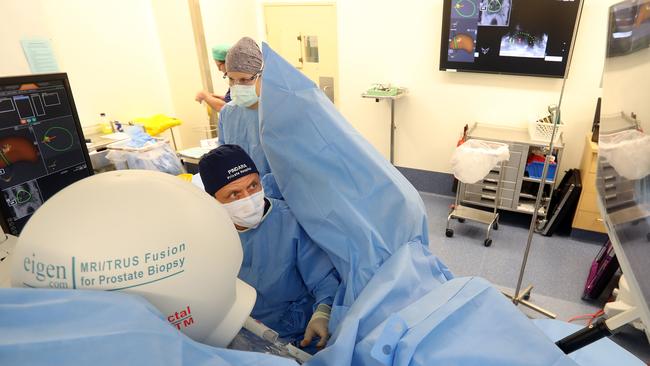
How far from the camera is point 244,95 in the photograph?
75.7 inches

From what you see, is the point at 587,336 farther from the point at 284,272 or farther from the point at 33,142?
the point at 33,142

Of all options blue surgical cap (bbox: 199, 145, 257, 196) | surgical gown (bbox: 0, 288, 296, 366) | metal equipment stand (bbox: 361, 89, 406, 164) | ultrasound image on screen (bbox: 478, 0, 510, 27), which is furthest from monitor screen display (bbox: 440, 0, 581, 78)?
surgical gown (bbox: 0, 288, 296, 366)

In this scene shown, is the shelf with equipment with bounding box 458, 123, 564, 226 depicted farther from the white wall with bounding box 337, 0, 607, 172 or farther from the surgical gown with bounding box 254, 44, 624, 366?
the surgical gown with bounding box 254, 44, 624, 366

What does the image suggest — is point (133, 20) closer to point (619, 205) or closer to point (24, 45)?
point (24, 45)

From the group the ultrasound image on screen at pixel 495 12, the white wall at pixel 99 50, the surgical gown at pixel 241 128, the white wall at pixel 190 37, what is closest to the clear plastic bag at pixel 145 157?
the surgical gown at pixel 241 128

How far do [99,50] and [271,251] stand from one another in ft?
9.90

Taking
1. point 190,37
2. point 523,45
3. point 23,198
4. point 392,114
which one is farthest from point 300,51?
point 23,198

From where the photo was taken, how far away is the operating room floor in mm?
2289

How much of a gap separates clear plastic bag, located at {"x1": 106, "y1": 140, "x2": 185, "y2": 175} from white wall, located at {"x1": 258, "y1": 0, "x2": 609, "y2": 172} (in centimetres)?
187

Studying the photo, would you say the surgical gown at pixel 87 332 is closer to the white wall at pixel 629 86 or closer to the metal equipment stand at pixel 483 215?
the white wall at pixel 629 86

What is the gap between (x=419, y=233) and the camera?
901mm

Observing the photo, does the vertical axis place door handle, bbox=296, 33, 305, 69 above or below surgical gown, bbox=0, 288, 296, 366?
above

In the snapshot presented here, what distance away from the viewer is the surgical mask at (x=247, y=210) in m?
1.00

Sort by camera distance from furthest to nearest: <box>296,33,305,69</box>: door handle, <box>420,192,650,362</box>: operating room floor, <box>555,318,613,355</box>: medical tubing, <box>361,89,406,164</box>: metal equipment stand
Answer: <box>296,33,305,69</box>: door handle → <box>361,89,406,164</box>: metal equipment stand → <box>420,192,650,362</box>: operating room floor → <box>555,318,613,355</box>: medical tubing
